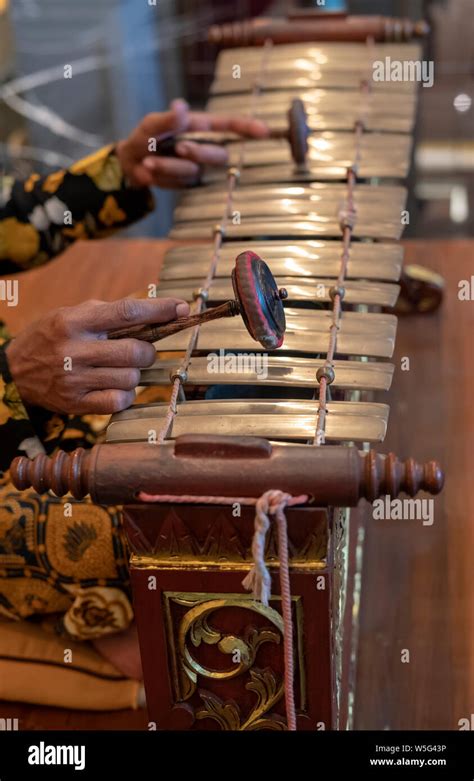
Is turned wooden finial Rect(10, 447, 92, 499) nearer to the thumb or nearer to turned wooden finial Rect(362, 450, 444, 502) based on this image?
turned wooden finial Rect(362, 450, 444, 502)

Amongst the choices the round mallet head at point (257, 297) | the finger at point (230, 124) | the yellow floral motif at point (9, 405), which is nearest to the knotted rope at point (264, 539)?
the round mallet head at point (257, 297)

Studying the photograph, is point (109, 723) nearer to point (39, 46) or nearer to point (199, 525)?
point (199, 525)

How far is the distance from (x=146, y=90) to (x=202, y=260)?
2031 mm

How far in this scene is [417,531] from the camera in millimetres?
1563

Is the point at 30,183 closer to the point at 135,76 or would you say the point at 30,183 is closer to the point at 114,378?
the point at 114,378

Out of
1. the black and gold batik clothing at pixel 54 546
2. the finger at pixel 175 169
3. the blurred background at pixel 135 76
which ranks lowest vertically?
the black and gold batik clothing at pixel 54 546

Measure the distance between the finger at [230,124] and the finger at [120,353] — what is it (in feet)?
1.97

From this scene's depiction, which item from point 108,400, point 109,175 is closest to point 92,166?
point 109,175

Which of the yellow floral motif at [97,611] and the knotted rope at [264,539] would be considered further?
the yellow floral motif at [97,611]

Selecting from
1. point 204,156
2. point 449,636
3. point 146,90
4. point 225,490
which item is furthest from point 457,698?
point 146,90

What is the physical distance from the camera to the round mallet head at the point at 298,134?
148 centimetres

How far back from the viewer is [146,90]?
3.19 metres

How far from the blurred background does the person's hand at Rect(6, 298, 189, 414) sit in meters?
1.86

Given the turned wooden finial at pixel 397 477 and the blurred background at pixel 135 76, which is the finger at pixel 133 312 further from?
the blurred background at pixel 135 76
